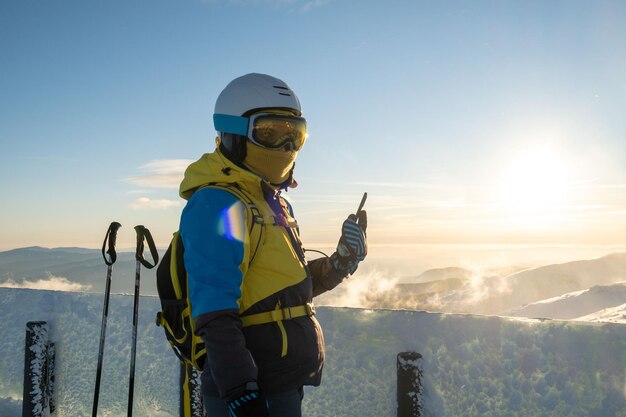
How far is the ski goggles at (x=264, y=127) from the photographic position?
2.87 metres

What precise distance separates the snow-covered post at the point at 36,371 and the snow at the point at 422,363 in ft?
0.48

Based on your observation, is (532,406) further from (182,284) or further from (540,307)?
(540,307)

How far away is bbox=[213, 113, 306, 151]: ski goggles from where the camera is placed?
2873 mm

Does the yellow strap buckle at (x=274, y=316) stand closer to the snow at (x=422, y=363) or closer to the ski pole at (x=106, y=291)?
the snow at (x=422, y=363)

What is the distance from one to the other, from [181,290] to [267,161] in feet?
2.67

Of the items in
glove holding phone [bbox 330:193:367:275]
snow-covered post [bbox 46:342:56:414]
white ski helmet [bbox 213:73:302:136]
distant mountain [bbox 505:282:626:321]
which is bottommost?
snow-covered post [bbox 46:342:56:414]

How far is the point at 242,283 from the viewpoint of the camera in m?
2.48

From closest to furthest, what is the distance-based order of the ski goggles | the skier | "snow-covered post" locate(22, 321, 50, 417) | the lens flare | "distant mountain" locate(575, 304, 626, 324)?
the skier < the lens flare < the ski goggles < "distant mountain" locate(575, 304, 626, 324) < "snow-covered post" locate(22, 321, 50, 417)

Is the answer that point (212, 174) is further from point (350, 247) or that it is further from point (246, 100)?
point (350, 247)

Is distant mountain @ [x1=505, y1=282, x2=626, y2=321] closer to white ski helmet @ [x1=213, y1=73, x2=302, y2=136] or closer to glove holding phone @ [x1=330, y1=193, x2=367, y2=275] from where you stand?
glove holding phone @ [x1=330, y1=193, x2=367, y2=275]

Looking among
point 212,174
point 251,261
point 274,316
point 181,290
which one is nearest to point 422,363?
point 274,316

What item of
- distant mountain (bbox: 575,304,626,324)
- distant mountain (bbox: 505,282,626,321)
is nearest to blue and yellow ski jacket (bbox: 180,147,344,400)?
distant mountain (bbox: 575,304,626,324)

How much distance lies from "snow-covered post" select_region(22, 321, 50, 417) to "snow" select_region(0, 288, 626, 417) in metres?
0.15

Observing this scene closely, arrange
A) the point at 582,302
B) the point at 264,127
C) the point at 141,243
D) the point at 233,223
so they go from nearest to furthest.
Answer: the point at 233,223
the point at 264,127
the point at 141,243
the point at 582,302
